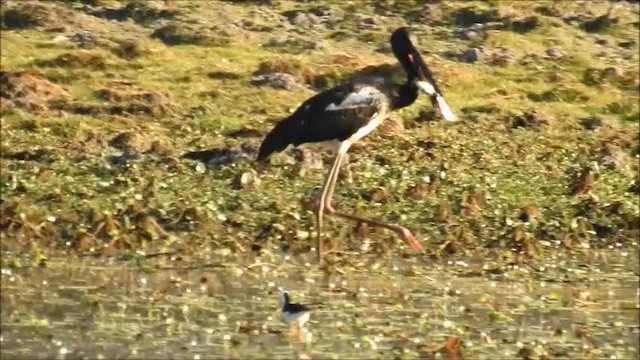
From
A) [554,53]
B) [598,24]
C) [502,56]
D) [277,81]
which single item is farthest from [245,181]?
[598,24]

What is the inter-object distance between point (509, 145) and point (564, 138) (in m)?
1.16

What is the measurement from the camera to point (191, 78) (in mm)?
21812

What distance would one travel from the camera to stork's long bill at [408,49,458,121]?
13.6m

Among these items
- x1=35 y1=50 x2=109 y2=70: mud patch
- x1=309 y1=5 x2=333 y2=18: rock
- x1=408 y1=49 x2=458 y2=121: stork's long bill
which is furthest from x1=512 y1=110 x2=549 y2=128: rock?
x1=309 y1=5 x2=333 y2=18: rock

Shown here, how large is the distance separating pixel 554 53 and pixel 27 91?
29.7 feet

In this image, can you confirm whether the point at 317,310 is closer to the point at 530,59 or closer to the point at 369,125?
the point at 369,125

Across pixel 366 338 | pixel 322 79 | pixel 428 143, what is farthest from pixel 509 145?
pixel 366 338

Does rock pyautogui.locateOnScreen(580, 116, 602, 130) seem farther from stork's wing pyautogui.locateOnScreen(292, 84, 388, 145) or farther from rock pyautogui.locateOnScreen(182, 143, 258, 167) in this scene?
stork's wing pyautogui.locateOnScreen(292, 84, 388, 145)

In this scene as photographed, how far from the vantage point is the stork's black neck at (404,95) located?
13.4 meters

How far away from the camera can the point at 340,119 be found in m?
13.1

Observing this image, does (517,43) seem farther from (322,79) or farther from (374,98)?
(374,98)

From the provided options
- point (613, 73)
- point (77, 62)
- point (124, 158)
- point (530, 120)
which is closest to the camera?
point (124, 158)

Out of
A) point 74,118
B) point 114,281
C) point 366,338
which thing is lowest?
point 74,118

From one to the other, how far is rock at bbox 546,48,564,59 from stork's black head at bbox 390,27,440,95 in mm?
11386
